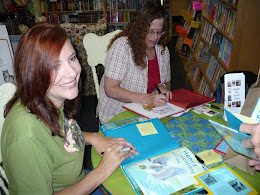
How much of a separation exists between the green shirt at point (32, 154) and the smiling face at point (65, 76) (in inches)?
5.6

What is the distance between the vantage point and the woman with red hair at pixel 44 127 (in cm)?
75

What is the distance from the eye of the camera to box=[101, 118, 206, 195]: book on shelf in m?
0.84

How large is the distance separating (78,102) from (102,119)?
57 cm

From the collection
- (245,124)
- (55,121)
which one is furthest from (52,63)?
(245,124)

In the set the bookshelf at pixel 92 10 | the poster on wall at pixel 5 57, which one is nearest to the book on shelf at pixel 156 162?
the poster on wall at pixel 5 57

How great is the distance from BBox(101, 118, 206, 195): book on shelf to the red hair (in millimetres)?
363

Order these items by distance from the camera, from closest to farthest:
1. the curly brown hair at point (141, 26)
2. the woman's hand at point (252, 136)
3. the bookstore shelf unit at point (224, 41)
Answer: the woman's hand at point (252, 136), the curly brown hair at point (141, 26), the bookstore shelf unit at point (224, 41)

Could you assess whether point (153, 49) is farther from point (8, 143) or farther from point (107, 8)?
point (107, 8)

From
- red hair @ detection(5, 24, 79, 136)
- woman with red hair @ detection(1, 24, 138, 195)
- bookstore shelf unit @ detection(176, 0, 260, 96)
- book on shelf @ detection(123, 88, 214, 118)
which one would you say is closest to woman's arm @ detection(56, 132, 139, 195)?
woman with red hair @ detection(1, 24, 138, 195)

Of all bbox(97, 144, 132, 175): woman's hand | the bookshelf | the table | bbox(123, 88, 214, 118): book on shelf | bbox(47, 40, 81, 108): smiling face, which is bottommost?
the table

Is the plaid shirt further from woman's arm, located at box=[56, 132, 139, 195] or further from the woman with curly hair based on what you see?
woman's arm, located at box=[56, 132, 139, 195]

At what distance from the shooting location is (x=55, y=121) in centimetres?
91

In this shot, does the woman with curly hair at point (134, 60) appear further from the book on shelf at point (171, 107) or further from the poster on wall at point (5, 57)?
the poster on wall at point (5, 57)

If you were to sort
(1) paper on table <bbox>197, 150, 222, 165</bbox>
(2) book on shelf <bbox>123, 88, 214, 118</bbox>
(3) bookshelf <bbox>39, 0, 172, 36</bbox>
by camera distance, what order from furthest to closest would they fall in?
(3) bookshelf <bbox>39, 0, 172, 36</bbox> < (2) book on shelf <bbox>123, 88, 214, 118</bbox> < (1) paper on table <bbox>197, 150, 222, 165</bbox>
